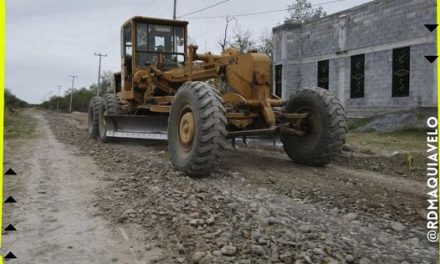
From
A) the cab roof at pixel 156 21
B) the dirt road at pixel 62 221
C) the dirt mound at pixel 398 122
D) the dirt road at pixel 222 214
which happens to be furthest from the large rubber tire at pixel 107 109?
the dirt mound at pixel 398 122

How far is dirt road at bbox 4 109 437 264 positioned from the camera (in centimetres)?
347

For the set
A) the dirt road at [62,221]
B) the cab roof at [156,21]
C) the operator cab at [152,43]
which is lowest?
the dirt road at [62,221]

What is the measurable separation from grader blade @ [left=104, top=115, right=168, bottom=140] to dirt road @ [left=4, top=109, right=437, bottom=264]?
2.46 m

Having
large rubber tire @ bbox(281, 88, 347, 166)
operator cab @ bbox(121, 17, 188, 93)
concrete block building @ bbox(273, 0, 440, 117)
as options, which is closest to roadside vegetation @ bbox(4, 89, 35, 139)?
operator cab @ bbox(121, 17, 188, 93)

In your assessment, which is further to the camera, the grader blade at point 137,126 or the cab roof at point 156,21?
the cab roof at point 156,21

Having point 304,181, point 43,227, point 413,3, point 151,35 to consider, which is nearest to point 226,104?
point 304,181

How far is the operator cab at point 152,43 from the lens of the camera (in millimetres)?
10422

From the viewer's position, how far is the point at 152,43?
1061 centimetres

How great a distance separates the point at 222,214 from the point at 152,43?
7118mm

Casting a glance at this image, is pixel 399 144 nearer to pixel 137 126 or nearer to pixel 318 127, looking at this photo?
pixel 318 127

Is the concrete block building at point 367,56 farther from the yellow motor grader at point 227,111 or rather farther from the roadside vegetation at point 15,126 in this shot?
the roadside vegetation at point 15,126

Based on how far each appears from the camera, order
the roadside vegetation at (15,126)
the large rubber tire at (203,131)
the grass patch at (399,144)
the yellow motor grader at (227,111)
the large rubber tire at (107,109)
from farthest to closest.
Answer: the large rubber tire at (107,109) → the grass patch at (399,144) → the yellow motor grader at (227,111) → the large rubber tire at (203,131) → the roadside vegetation at (15,126)

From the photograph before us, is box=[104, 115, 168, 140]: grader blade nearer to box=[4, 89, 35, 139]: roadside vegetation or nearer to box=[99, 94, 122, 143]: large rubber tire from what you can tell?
box=[99, 94, 122, 143]: large rubber tire

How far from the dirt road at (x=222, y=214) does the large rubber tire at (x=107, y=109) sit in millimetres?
3741
